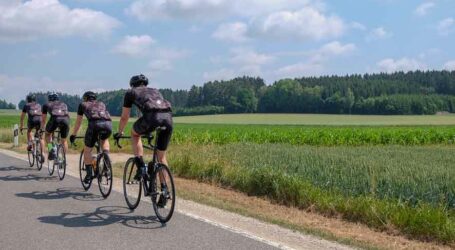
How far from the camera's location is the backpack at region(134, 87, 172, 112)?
728cm

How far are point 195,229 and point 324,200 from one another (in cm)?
292

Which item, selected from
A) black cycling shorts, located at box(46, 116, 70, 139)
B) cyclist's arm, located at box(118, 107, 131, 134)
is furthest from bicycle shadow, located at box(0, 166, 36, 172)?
cyclist's arm, located at box(118, 107, 131, 134)

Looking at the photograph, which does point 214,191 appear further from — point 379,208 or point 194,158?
point 379,208

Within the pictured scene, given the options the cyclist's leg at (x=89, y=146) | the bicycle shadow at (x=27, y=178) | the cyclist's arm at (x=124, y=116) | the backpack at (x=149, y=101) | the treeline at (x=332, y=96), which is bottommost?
the bicycle shadow at (x=27, y=178)

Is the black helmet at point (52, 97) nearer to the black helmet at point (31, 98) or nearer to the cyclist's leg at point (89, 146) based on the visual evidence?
the black helmet at point (31, 98)

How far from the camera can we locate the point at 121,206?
8477mm

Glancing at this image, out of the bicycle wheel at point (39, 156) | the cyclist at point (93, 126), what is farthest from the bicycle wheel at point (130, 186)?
the bicycle wheel at point (39, 156)

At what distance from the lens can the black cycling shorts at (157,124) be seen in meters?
7.25

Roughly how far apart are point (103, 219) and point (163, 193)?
1034mm

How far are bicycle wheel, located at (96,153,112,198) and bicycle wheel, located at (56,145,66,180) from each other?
8.46 feet

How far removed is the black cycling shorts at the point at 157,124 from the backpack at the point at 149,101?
0.27ft

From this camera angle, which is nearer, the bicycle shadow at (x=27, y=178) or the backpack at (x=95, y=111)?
the backpack at (x=95, y=111)

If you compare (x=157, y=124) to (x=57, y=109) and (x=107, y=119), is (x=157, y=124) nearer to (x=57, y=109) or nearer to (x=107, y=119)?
(x=107, y=119)

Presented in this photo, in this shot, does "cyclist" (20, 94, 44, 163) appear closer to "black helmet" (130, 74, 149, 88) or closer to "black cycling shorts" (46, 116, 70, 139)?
"black cycling shorts" (46, 116, 70, 139)
